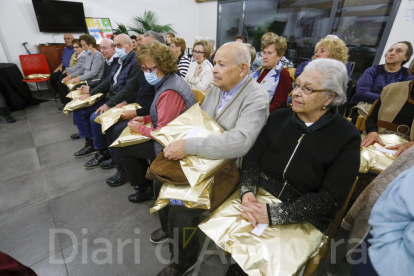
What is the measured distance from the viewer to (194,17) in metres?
7.83

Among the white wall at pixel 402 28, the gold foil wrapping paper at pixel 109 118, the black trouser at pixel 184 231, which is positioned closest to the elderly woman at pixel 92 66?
the gold foil wrapping paper at pixel 109 118

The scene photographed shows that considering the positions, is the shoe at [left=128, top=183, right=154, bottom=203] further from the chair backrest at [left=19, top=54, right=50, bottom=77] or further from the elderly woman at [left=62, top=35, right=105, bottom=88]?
the chair backrest at [left=19, top=54, right=50, bottom=77]

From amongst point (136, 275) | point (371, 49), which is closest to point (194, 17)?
point (371, 49)

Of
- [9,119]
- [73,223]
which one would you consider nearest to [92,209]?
[73,223]

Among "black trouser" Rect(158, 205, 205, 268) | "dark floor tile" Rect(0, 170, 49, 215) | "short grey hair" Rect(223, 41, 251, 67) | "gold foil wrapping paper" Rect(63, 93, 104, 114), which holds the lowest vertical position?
"dark floor tile" Rect(0, 170, 49, 215)

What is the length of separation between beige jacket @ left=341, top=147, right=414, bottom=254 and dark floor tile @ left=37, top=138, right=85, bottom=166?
3102 millimetres

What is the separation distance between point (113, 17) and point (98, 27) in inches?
23.5

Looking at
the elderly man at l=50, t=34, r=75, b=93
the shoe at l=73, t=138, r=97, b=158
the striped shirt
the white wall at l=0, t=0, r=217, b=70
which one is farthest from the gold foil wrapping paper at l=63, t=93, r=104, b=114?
the white wall at l=0, t=0, r=217, b=70

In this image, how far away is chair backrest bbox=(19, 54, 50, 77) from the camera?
483 centimetres

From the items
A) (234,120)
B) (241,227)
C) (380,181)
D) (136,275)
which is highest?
(234,120)

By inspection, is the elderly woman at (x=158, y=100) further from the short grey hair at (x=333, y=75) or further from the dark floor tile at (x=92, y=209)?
the short grey hair at (x=333, y=75)

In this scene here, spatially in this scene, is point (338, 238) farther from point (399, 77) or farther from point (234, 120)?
point (399, 77)

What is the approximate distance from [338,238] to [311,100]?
1.29 m

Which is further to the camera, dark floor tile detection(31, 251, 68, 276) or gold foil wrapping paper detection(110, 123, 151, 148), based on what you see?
gold foil wrapping paper detection(110, 123, 151, 148)
